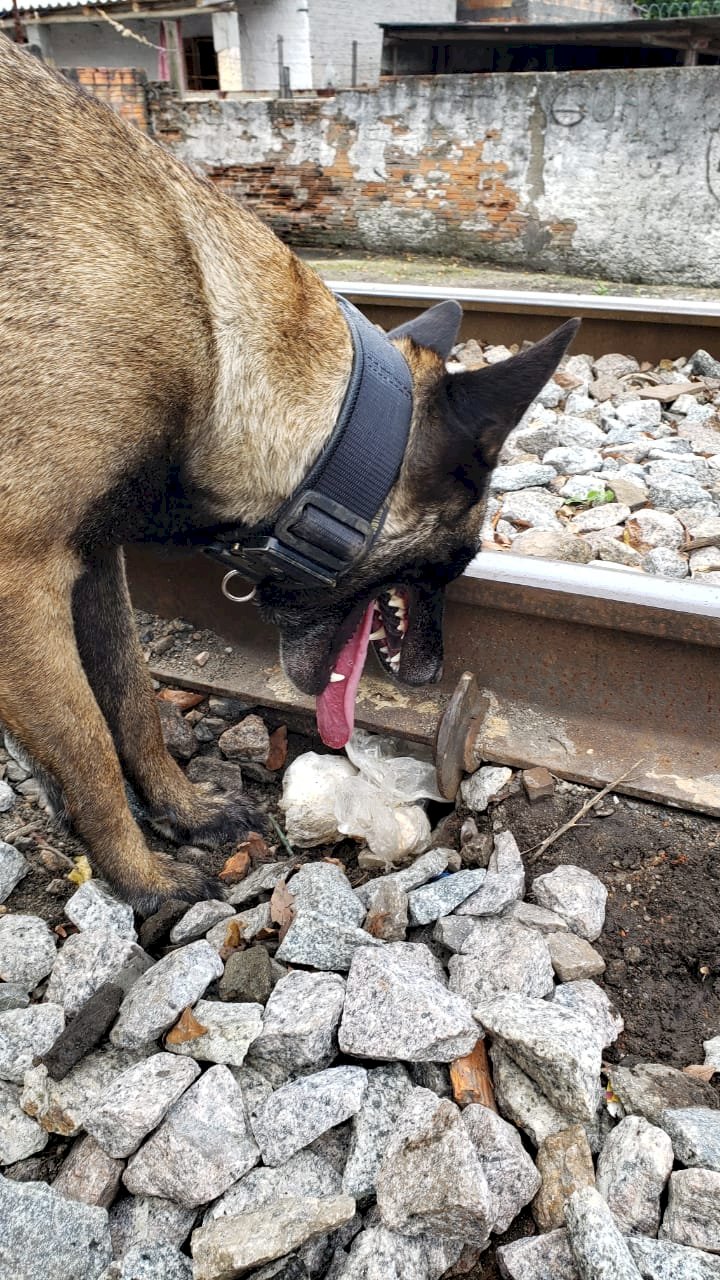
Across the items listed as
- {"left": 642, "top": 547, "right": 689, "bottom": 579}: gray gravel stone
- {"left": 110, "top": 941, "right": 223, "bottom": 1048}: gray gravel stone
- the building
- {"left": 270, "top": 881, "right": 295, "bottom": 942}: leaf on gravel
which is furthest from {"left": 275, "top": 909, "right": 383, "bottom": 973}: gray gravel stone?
the building

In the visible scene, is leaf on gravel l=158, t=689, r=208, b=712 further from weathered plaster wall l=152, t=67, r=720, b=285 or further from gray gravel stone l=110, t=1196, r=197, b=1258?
weathered plaster wall l=152, t=67, r=720, b=285

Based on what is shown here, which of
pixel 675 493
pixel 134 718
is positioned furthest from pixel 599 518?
pixel 134 718

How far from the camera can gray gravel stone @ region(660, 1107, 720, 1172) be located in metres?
1.61

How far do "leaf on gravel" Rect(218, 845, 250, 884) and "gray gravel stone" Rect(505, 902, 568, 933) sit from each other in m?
0.78

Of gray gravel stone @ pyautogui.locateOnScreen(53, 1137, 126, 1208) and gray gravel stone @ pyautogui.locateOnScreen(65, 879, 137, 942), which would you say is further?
gray gravel stone @ pyautogui.locateOnScreen(65, 879, 137, 942)

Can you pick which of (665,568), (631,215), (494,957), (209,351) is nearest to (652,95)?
(631,215)

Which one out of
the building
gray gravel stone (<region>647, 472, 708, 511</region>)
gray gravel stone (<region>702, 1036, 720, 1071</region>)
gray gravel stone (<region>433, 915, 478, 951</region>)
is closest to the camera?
gray gravel stone (<region>702, 1036, 720, 1071</region>)

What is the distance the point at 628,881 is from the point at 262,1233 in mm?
1193

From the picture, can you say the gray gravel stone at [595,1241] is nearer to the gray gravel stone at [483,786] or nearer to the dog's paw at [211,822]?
the gray gravel stone at [483,786]

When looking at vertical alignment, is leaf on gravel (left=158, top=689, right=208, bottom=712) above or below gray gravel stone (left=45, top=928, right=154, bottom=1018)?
below

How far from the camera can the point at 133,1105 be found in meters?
1.71

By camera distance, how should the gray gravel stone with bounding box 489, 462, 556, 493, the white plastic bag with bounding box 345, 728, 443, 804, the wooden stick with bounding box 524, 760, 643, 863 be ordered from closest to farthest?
A: the wooden stick with bounding box 524, 760, 643, 863 → the white plastic bag with bounding box 345, 728, 443, 804 → the gray gravel stone with bounding box 489, 462, 556, 493

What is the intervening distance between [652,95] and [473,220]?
2464 millimetres

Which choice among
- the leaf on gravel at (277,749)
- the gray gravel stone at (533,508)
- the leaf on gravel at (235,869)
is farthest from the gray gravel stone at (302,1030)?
the gray gravel stone at (533,508)
